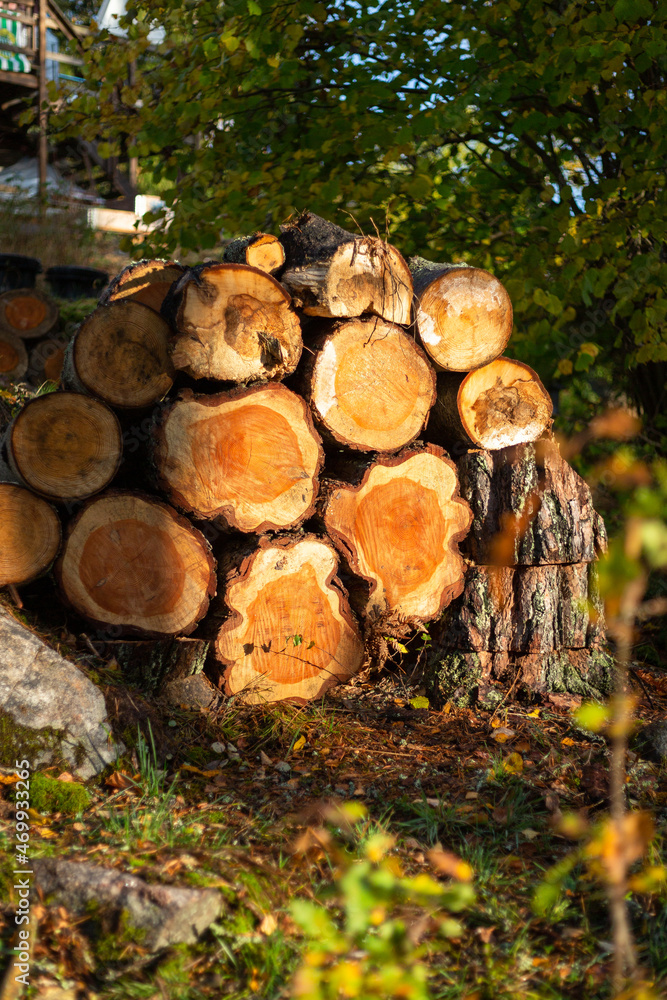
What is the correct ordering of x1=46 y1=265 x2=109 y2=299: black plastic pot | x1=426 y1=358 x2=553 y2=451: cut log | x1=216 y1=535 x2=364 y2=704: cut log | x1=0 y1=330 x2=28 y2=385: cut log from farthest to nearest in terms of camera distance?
x1=46 y1=265 x2=109 y2=299: black plastic pot
x1=0 y1=330 x2=28 y2=385: cut log
x1=426 y1=358 x2=553 y2=451: cut log
x1=216 y1=535 x2=364 y2=704: cut log

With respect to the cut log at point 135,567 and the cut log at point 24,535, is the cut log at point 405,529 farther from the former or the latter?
the cut log at point 24,535

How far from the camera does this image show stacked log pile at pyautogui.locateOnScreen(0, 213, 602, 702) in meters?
3.02

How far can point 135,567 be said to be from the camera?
3.05 meters

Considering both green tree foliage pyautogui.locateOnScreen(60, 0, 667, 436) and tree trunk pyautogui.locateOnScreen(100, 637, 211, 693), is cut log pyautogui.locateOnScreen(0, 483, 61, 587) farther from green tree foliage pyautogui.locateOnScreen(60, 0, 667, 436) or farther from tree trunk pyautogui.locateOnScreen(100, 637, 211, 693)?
green tree foliage pyautogui.locateOnScreen(60, 0, 667, 436)

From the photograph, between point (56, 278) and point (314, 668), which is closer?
point (314, 668)

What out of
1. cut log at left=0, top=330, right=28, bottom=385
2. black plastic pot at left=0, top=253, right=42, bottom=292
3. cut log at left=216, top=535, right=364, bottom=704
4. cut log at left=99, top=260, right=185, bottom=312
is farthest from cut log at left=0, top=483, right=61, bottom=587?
black plastic pot at left=0, top=253, right=42, bottom=292

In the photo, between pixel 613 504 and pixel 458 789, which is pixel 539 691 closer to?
pixel 458 789

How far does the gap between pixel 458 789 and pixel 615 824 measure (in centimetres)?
133

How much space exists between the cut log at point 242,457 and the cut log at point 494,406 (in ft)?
2.23

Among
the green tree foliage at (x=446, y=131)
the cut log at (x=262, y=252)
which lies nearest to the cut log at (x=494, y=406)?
the green tree foliage at (x=446, y=131)

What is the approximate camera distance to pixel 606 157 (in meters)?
5.06

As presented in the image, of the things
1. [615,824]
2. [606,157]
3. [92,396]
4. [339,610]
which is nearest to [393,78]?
[606,157]

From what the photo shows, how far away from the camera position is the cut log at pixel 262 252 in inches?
128

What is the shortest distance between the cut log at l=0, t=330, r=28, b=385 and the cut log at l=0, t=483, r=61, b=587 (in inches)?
197
